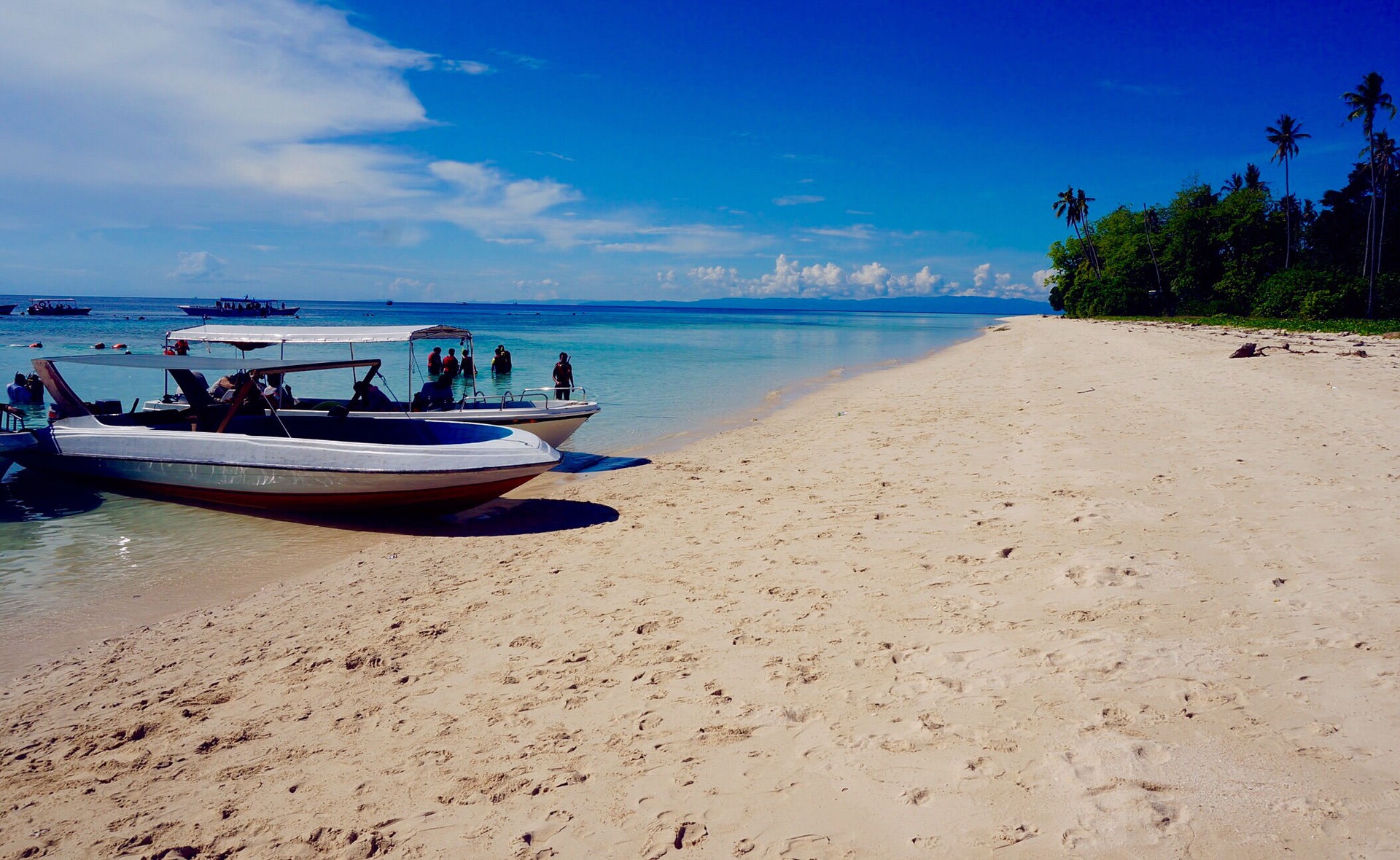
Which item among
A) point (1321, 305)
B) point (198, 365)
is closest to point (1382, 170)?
point (1321, 305)

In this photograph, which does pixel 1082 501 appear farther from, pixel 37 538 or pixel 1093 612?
pixel 37 538

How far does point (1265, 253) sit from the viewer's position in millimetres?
54438

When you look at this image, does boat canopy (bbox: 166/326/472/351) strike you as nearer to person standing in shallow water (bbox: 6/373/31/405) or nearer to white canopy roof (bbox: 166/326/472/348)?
white canopy roof (bbox: 166/326/472/348)

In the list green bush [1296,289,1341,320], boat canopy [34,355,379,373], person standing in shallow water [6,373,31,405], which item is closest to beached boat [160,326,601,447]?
boat canopy [34,355,379,373]

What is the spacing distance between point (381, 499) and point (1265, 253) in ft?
221

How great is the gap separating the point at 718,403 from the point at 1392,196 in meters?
64.0

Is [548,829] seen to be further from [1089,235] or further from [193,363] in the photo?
[1089,235]

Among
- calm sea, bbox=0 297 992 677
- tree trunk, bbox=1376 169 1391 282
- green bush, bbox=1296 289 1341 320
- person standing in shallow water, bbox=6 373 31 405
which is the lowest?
calm sea, bbox=0 297 992 677

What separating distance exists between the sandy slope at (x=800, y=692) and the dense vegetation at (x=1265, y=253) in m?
45.8

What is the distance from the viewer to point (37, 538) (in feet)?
28.0

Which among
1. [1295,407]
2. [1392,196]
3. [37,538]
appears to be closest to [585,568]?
[37,538]

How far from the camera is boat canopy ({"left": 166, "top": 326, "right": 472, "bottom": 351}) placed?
10.8 metres

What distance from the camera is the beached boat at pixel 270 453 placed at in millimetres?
8422

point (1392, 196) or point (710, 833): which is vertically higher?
point (1392, 196)
